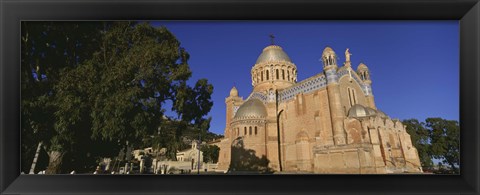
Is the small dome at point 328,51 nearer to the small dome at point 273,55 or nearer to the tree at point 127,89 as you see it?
the small dome at point 273,55

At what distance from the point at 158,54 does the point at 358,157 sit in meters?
11.7

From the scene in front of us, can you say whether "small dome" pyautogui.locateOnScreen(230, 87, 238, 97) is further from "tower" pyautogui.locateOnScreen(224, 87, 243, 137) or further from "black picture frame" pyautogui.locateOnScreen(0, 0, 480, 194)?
"black picture frame" pyautogui.locateOnScreen(0, 0, 480, 194)

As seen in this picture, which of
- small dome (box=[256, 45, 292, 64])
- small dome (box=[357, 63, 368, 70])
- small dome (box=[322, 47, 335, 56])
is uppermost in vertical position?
small dome (box=[256, 45, 292, 64])

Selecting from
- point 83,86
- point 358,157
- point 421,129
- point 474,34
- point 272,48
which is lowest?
point 358,157

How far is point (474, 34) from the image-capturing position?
6.32m

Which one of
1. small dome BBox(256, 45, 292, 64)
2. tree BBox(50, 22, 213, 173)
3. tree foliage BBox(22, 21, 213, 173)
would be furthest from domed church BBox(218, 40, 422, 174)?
tree foliage BBox(22, 21, 213, 173)

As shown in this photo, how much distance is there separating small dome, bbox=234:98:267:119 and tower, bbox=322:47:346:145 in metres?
5.46

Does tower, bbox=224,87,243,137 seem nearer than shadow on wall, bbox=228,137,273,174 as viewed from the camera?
No

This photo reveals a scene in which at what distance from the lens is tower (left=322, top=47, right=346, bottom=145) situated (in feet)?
62.0

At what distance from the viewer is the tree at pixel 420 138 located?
1857 centimetres

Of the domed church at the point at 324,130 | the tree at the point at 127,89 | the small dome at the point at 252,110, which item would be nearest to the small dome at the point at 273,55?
the domed church at the point at 324,130

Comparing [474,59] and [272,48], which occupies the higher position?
[272,48]
